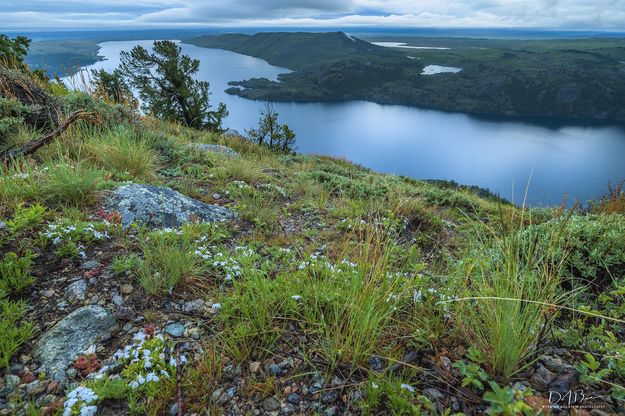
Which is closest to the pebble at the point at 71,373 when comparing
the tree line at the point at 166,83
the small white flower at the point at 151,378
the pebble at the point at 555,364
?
the small white flower at the point at 151,378

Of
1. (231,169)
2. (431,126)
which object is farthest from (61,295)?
(431,126)

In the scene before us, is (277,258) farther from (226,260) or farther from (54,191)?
(54,191)

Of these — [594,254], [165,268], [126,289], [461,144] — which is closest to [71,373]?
[126,289]

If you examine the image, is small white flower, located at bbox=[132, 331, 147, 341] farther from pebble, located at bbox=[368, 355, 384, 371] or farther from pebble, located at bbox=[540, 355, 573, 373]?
pebble, located at bbox=[540, 355, 573, 373]

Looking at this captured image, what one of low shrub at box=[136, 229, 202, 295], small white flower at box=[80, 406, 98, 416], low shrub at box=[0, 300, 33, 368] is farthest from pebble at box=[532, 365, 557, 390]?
low shrub at box=[0, 300, 33, 368]

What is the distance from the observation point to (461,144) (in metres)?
115

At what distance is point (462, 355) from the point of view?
99.3 inches

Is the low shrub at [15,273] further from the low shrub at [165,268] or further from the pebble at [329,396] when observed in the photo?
the pebble at [329,396]

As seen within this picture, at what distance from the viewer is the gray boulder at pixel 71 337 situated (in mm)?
2391

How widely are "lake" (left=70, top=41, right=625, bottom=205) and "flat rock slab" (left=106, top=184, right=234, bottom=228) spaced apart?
67.6 meters

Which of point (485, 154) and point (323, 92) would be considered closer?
point (485, 154)

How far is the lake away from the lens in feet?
273

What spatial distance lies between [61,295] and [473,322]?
345cm

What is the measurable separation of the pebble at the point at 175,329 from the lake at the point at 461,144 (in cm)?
6942
